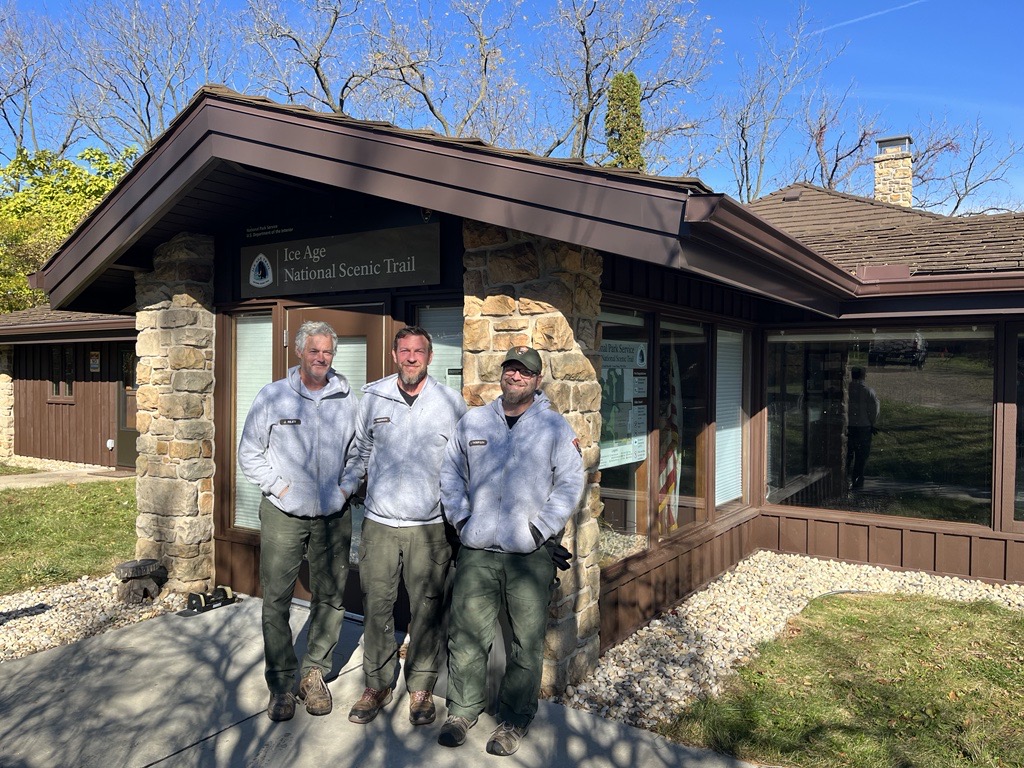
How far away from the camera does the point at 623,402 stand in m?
5.17

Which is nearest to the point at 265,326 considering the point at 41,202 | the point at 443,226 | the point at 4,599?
the point at 443,226

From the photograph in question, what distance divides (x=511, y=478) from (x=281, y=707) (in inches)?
64.3

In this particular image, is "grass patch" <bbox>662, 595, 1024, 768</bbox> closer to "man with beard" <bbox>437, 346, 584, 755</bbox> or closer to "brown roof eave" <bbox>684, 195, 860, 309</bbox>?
"man with beard" <bbox>437, 346, 584, 755</bbox>

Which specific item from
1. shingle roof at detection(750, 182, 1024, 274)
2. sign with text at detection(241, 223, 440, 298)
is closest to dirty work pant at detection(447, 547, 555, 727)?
sign with text at detection(241, 223, 440, 298)

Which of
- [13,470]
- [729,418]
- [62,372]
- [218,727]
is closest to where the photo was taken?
[218,727]

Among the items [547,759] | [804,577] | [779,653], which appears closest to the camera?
[547,759]

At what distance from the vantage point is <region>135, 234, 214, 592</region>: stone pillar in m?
5.67

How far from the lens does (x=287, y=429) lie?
3.90 meters

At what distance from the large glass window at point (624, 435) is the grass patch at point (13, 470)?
38.1ft

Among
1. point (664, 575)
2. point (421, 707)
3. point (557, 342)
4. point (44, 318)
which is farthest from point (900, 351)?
point (44, 318)

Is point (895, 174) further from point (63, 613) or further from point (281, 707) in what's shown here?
point (63, 613)

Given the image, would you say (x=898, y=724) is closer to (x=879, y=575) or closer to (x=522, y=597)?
(x=522, y=597)

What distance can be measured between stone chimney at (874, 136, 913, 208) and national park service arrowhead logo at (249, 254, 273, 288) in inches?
389

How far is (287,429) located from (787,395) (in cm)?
529
